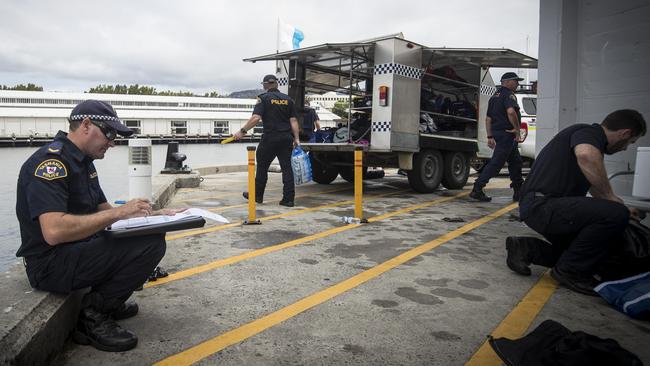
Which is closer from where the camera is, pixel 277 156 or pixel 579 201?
pixel 579 201

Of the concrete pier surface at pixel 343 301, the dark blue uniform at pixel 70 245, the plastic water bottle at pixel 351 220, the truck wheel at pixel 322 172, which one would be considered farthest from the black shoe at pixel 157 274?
the truck wheel at pixel 322 172

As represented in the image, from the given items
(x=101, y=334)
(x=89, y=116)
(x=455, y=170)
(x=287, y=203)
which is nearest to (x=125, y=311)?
(x=101, y=334)

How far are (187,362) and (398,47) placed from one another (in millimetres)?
6118

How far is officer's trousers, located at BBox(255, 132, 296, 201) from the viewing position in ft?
21.3

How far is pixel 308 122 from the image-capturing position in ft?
30.5

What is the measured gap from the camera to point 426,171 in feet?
27.3

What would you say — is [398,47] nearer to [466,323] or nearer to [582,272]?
[582,272]

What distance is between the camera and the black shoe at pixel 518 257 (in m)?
3.62

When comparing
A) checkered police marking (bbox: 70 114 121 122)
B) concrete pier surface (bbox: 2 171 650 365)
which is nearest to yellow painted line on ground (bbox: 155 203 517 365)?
concrete pier surface (bbox: 2 171 650 365)

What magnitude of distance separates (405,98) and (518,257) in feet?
13.9

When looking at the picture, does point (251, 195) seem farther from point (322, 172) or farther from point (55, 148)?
point (322, 172)

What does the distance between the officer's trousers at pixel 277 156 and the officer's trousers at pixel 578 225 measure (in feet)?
12.1

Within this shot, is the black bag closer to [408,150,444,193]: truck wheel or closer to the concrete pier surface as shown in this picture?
the concrete pier surface

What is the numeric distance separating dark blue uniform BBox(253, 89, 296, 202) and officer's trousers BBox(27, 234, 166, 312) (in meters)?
4.06
